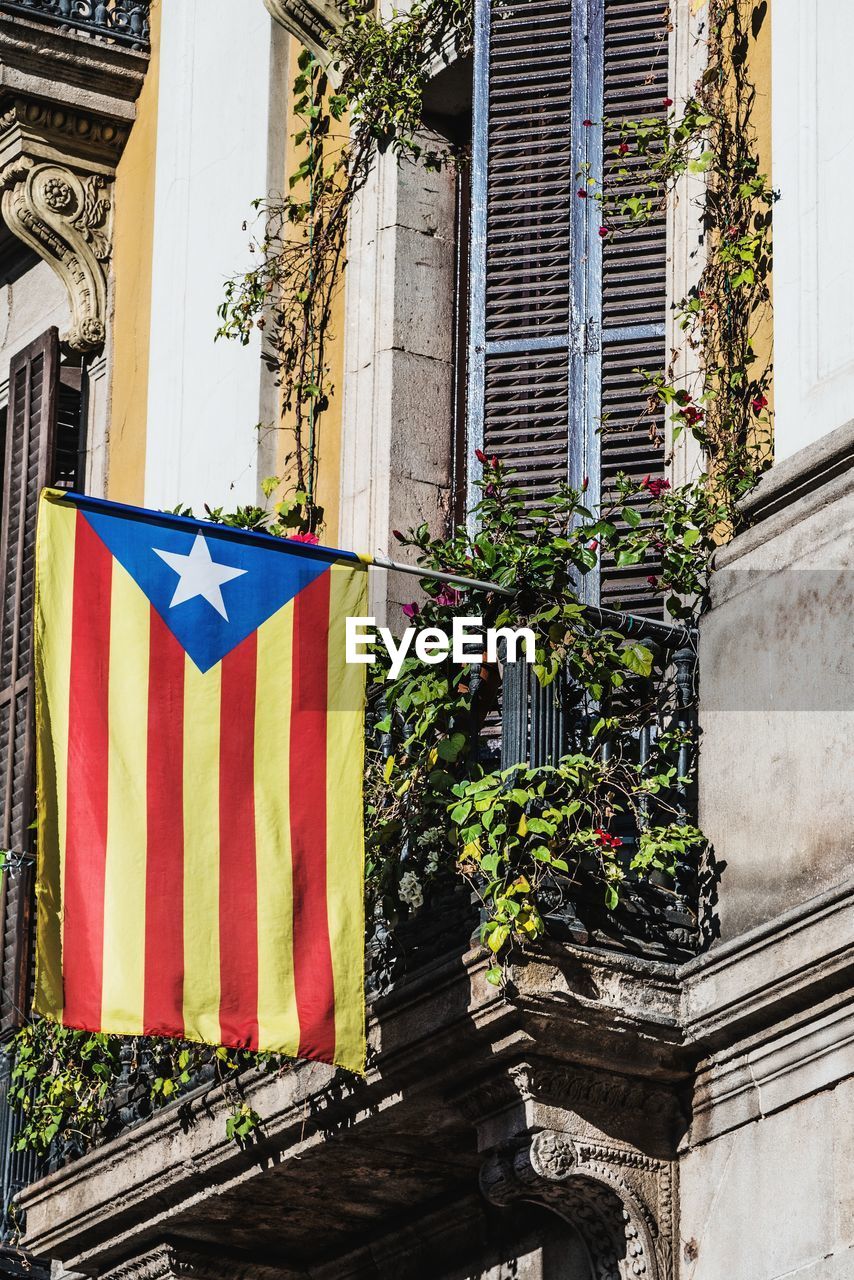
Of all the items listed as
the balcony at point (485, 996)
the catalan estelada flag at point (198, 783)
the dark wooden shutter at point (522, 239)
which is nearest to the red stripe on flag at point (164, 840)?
the catalan estelada flag at point (198, 783)

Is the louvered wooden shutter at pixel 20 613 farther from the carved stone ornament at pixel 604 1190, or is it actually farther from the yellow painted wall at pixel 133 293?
the carved stone ornament at pixel 604 1190

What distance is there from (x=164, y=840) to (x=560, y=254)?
3156 millimetres

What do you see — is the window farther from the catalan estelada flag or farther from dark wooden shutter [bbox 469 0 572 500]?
the catalan estelada flag

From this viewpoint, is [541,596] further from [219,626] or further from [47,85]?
[47,85]

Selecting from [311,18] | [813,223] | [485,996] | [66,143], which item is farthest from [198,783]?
[66,143]

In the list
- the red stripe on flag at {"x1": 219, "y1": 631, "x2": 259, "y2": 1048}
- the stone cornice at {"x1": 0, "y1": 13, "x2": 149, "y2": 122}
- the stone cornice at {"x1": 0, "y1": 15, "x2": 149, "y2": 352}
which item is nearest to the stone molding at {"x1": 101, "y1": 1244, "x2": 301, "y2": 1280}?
the red stripe on flag at {"x1": 219, "y1": 631, "x2": 259, "y2": 1048}

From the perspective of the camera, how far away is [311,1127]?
31.0ft

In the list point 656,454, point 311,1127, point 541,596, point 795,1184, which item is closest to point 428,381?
point 656,454

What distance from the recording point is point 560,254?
10.8 m

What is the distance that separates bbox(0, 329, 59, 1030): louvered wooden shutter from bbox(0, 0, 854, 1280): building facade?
3cm

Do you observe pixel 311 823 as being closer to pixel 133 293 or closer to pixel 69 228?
pixel 133 293

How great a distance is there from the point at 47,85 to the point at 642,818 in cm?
669

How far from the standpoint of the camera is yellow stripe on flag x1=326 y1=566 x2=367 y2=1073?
8672 millimetres

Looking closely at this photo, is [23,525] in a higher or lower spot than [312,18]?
lower
